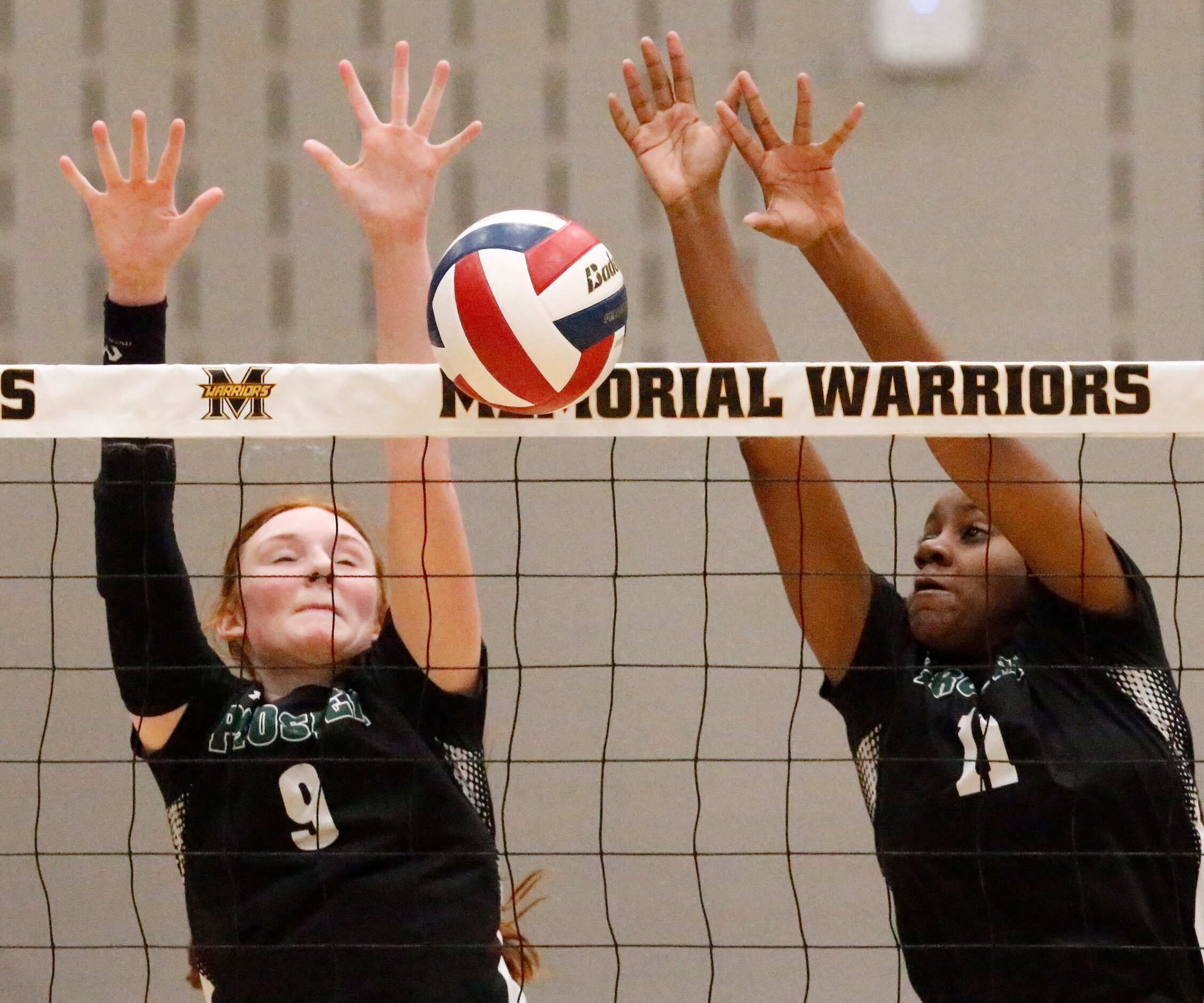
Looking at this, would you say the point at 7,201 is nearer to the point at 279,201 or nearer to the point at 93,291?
the point at 93,291

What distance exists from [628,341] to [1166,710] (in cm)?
239

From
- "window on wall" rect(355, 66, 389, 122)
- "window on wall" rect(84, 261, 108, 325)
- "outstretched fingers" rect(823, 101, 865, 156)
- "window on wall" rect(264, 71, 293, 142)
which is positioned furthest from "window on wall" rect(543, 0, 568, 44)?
"outstretched fingers" rect(823, 101, 865, 156)

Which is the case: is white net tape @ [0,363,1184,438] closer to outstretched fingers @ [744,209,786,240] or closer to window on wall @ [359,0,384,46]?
outstretched fingers @ [744,209,786,240]

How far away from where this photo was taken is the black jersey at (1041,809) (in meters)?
2.40

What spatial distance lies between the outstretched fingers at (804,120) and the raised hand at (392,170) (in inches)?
23.2

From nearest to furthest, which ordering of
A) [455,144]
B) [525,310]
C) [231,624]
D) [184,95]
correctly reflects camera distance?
[525,310], [455,144], [231,624], [184,95]

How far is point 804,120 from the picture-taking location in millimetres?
2588

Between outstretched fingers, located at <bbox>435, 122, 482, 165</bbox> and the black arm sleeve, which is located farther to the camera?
outstretched fingers, located at <bbox>435, 122, 482, 165</bbox>

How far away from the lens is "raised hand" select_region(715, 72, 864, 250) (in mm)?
2539

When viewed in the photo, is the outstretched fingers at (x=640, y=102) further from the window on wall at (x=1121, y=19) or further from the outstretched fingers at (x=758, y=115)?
the window on wall at (x=1121, y=19)

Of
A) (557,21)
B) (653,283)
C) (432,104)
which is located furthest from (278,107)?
(432,104)

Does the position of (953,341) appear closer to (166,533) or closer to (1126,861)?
(1126,861)

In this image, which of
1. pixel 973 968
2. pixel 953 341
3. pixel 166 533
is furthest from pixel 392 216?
pixel 953 341

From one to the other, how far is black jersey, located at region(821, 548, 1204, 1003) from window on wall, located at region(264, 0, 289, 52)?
3.04 meters
